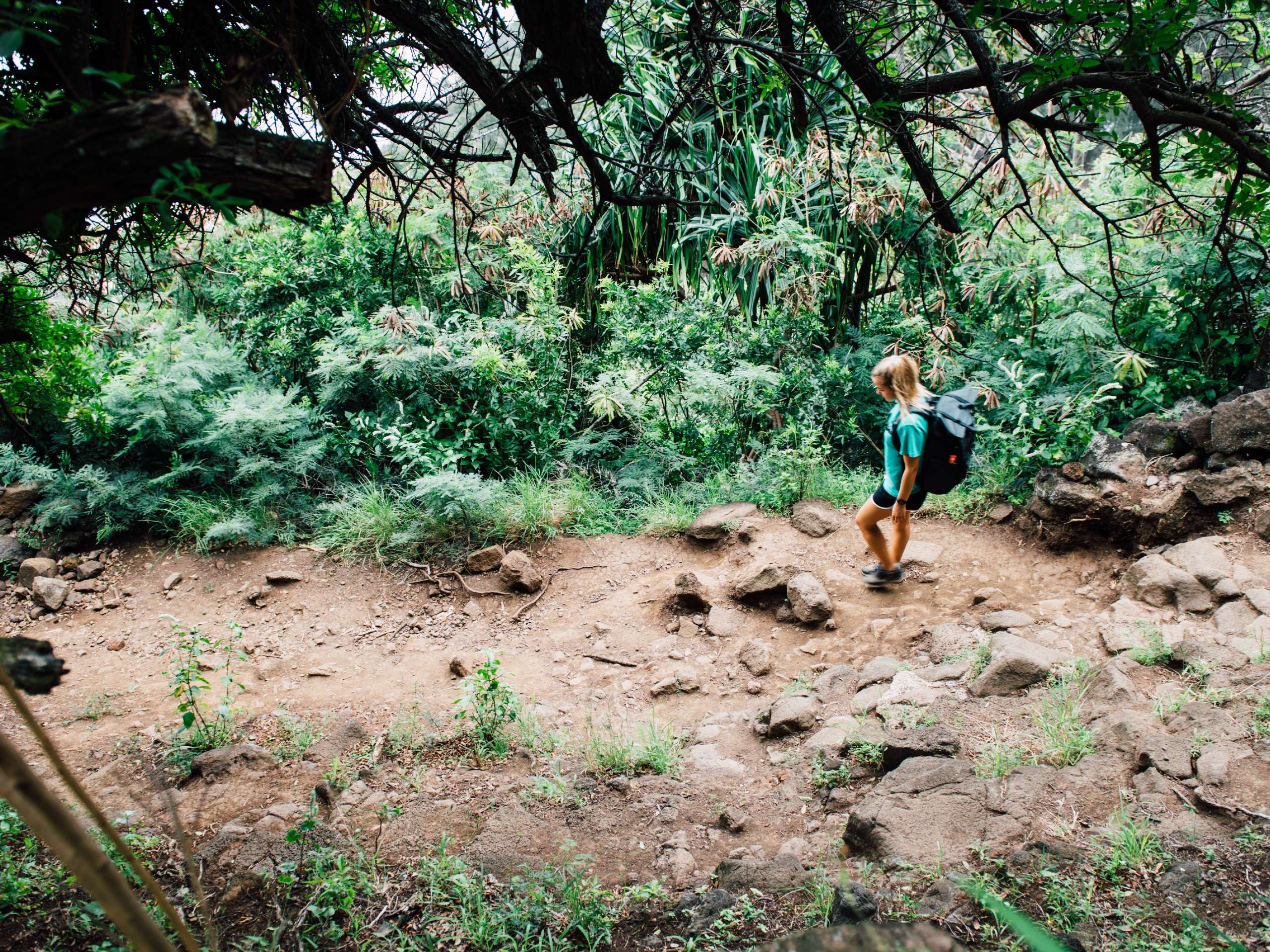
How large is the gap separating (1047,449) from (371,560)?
5374 millimetres

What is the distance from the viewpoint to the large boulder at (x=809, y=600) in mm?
5035

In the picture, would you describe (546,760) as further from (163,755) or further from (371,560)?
(371,560)

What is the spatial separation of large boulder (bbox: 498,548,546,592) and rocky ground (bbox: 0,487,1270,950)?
4 centimetres

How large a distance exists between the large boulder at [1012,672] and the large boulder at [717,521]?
258cm

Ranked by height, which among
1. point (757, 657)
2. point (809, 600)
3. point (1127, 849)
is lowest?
point (757, 657)

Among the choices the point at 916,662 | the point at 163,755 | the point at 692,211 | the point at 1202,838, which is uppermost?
the point at 692,211

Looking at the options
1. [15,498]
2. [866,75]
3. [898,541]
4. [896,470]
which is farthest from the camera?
[15,498]

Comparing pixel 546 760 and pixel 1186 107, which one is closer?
pixel 1186 107

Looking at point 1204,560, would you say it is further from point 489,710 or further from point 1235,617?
point 489,710

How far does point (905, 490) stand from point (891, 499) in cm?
24

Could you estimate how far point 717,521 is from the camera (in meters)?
6.11

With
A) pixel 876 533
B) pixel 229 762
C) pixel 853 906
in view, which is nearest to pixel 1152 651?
pixel 876 533

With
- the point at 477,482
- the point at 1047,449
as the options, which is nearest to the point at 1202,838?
the point at 1047,449

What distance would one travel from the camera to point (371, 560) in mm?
6145
